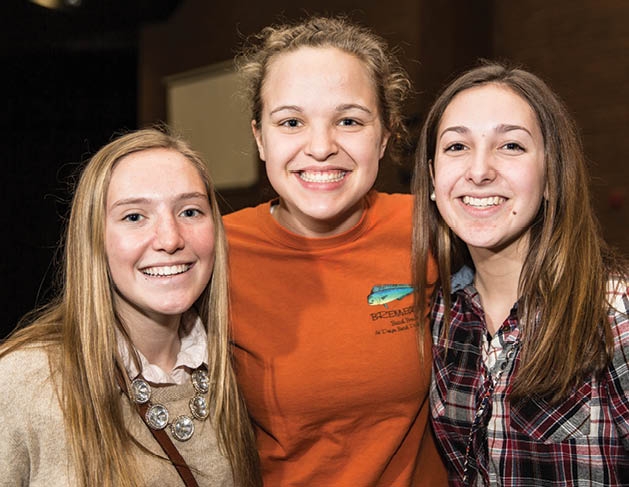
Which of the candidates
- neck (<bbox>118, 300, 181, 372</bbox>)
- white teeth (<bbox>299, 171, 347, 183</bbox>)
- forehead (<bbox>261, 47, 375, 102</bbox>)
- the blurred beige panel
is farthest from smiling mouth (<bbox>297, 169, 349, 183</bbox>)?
the blurred beige panel

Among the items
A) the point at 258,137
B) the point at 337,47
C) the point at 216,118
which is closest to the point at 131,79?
the point at 216,118

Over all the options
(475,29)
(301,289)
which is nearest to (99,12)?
(475,29)

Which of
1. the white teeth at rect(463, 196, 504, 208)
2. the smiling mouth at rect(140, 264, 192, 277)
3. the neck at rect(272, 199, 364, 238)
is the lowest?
the smiling mouth at rect(140, 264, 192, 277)

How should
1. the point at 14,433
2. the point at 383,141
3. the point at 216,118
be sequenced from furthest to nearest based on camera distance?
the point at 216,118 → the point at 383,141 → the point at 14,433

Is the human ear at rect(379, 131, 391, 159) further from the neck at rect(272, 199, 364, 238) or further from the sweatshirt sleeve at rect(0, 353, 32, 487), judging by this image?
the sweatshirt sleeve at rect(0, 353, 32, 487)

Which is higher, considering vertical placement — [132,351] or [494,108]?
[494,108]

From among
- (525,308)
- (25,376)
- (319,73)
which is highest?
(319,73)

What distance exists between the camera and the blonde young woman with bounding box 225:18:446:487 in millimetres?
1861

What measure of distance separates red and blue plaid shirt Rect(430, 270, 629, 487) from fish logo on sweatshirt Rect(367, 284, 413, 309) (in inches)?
6.8

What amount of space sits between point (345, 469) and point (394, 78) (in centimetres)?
126

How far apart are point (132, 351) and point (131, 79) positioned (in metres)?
4.42

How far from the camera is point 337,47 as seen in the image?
1.99 metres


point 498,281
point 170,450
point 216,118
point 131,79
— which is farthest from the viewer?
point 216,118

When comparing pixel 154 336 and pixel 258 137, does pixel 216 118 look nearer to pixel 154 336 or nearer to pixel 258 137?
pixel 258 137
